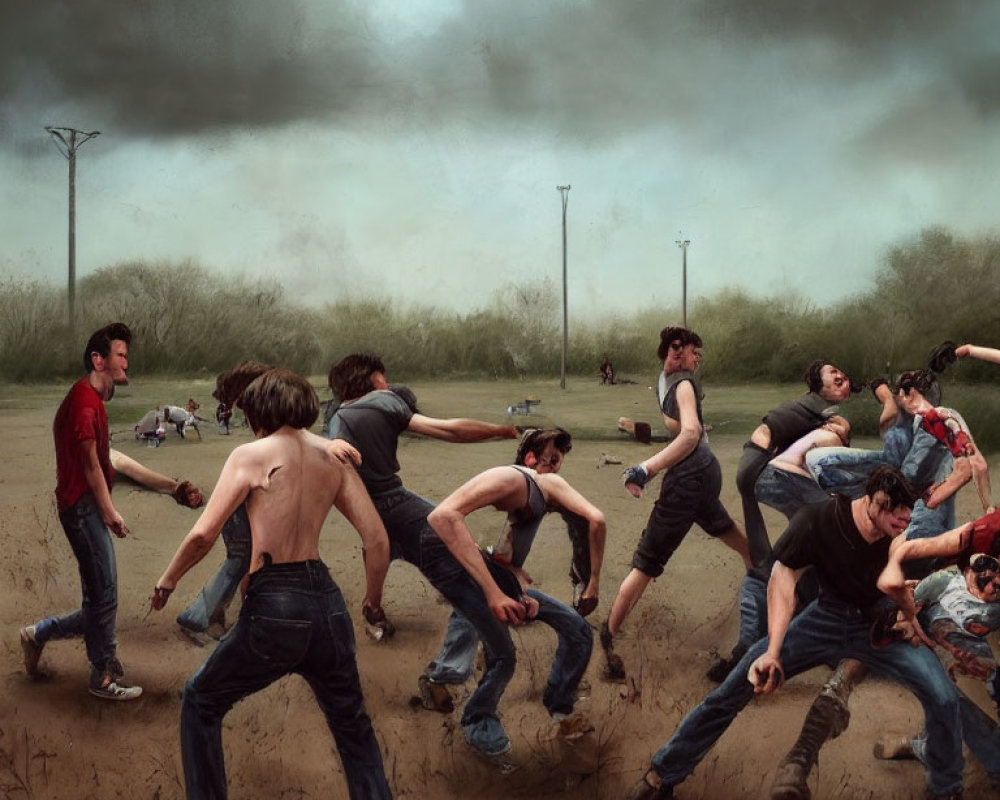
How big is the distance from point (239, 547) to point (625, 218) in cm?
270

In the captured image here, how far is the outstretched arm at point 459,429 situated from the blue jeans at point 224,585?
0.97 meters

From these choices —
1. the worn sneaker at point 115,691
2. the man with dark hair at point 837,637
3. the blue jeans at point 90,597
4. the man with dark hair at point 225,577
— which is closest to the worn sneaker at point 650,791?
the man with dark hair at point 837,637

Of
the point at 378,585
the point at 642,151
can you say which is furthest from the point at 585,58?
the point at 378,585

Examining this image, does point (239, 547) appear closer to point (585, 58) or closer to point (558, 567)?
point (558, 567)

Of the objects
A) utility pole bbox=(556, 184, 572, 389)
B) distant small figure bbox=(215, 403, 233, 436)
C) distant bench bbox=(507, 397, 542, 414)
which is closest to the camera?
distant small figure bbox=(215, 403, 233, 436)

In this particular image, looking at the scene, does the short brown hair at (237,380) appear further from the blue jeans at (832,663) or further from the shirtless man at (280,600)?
the blue jeans at (832,663)

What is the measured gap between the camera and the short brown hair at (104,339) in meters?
6.21

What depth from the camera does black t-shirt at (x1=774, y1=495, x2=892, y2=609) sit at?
569cm

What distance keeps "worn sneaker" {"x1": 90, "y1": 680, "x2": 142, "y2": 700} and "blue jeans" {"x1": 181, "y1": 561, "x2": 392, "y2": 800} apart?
829 mm

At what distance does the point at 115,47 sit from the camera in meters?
6.65

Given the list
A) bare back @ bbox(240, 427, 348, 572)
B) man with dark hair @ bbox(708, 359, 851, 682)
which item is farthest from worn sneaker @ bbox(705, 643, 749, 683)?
bare back @ bbox(240, 427, 348, 572)

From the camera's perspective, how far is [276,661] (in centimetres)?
520

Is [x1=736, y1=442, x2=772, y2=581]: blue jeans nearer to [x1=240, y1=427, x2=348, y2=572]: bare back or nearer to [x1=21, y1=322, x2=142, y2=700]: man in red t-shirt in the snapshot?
[x1=240, y1=427, x2=348, y2=572]: bare back

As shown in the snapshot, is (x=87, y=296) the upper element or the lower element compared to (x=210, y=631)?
upper
